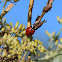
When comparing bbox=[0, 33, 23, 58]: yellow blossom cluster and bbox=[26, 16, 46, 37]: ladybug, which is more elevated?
bbox=[26, 16, 46, 37]: ladybug

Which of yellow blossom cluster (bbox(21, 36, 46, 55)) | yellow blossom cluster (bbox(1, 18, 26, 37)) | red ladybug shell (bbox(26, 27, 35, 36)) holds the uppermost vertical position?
yellow blossom cluster (bbox(1, 18, 26, 37))

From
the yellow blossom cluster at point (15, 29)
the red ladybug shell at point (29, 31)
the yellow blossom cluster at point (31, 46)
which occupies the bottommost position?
the yellow blossom cluster at point (31, 46)

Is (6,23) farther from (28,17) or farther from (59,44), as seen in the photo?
(59,44)

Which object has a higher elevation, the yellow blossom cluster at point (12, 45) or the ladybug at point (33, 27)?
the ladybug at point (33, 27)

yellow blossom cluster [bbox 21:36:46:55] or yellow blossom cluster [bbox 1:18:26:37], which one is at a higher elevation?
yellow blossom cluster [bbox 1:18:26:37]

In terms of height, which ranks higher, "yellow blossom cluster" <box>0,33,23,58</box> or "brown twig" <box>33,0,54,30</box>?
"brown twig" <box>33,0,54,30</box>

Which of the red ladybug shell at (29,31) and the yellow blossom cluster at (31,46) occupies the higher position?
the red ladybug shell at (29,31)

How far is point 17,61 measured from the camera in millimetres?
462

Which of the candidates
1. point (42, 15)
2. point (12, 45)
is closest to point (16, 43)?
point (12, 45)

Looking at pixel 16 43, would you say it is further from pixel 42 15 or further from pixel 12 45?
pixel 42 15

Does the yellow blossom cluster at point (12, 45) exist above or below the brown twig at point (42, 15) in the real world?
below

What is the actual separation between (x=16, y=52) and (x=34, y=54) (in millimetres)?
81

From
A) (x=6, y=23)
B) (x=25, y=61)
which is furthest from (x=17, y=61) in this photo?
(x=6, y=23)

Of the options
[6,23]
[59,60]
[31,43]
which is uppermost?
[6,23]
